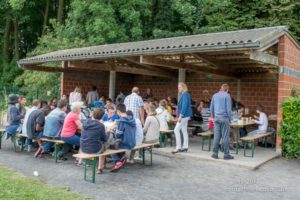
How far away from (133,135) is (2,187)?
261 cm

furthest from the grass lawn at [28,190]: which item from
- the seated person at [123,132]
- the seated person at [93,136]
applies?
the seated person at [123,132]

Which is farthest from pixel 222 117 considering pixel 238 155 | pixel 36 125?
pixel 36 125

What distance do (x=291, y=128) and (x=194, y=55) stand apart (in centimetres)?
307

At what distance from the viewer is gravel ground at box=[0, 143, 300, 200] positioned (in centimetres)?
551

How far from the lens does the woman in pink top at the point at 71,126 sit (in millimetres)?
7309

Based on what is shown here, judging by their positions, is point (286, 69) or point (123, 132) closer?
point (123, 132)

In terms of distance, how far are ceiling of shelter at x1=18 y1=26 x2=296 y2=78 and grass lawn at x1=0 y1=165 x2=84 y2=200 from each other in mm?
4299

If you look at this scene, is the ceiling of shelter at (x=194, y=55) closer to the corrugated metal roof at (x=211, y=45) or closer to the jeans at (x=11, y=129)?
the corrugated metal roof at (x=211, y=45)

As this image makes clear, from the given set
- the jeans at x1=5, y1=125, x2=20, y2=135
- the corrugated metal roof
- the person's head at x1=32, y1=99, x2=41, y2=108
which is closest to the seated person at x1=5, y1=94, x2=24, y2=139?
the jeans at x1=5, y1=125, x2=20, y2=135

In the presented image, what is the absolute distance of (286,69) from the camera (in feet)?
30.1

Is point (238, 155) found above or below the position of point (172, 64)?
below

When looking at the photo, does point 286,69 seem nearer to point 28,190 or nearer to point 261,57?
point 261,57

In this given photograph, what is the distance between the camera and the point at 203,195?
5.45 m

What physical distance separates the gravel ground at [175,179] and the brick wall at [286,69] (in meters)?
1.81
